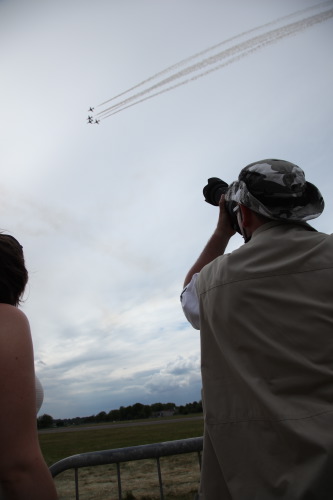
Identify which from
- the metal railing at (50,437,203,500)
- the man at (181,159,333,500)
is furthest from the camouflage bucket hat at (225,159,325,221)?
the metal railing at (50,437,203,500)

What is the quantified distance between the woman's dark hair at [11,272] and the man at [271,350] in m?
0.89

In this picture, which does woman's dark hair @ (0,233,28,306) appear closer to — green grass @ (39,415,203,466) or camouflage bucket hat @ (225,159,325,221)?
camouflage bucket hat @ (225,159,325,221)

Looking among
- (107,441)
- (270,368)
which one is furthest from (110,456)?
(107,441)

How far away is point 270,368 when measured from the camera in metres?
1.65

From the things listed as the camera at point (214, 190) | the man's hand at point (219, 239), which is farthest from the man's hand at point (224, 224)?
the camera at point (214, 190)

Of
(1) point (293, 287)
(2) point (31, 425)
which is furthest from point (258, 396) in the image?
(2) point (31, 425)

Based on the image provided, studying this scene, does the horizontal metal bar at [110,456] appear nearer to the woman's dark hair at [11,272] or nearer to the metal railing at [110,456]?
the metal railing at [110,456]

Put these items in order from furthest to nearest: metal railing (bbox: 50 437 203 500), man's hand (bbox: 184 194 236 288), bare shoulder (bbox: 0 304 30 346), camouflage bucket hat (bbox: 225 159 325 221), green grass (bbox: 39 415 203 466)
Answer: green grass (bbox: 39 415 203 466), metal railing (bbox: 50 437 203 500), man's hand (bbox: 184 194 236 288), camouflage bucket hat (bbox: 225 159 325 221), bare shoulder (bbox: 0 304 30 346)

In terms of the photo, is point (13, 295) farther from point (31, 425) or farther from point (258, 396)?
point (258, 396)

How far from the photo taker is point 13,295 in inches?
82.7

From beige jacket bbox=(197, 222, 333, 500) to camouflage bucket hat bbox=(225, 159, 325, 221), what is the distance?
99mm

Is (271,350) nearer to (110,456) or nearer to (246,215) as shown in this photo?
(246,215)

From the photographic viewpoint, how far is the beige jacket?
152 centimetres

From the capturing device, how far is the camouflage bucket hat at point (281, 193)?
1948 millimetres
